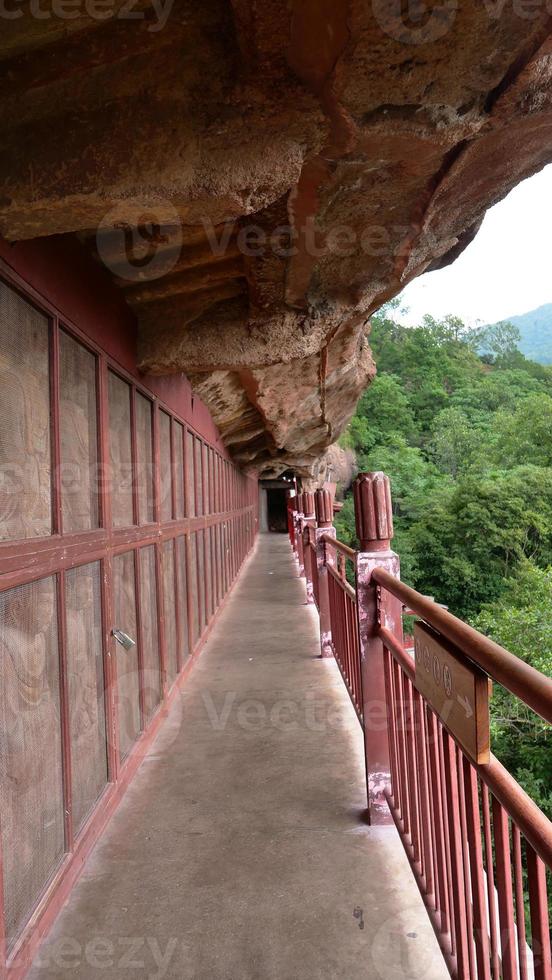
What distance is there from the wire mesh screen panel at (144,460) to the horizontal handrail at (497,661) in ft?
7.57

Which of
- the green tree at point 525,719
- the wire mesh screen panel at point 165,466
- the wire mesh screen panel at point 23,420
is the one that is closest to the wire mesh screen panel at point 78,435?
the wire mesh screen panel at point 23,420

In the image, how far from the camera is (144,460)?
395 cm

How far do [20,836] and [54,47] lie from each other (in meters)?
2.33

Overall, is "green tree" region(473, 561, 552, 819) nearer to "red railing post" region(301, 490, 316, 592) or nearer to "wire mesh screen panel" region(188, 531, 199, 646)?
"red railing post" region(301, 490, 316, 592)

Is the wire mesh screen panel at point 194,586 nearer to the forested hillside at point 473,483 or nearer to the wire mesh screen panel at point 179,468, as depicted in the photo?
the wire mesh screen panel at point 179,468

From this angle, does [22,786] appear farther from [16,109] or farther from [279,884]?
[16,109]

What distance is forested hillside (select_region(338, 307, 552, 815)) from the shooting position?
15.1 metres

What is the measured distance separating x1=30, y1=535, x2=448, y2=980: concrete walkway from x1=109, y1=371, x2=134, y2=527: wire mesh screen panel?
142 cm

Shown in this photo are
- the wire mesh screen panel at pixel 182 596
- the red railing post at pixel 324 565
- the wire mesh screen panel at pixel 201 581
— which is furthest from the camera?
the wire mesh screen panel at pixel 201 581

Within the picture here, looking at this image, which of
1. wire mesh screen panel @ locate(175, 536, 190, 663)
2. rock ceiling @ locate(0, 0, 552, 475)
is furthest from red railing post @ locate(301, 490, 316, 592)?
rock ceiling @ locate(0, 0, 552, 475)

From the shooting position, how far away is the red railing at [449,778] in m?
1.11

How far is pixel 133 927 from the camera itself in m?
2.12

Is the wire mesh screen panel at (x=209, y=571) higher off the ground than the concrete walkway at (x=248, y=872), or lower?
higher

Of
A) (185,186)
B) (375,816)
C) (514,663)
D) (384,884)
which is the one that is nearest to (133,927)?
(384,884)
